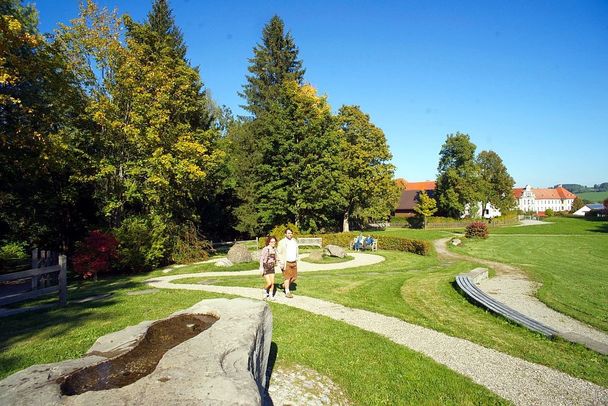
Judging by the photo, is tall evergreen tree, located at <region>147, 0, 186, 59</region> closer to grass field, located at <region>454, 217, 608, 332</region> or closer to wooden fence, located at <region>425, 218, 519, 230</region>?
grass field, located at <region>454, 217, 608, 332</region>

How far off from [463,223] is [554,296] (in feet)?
163

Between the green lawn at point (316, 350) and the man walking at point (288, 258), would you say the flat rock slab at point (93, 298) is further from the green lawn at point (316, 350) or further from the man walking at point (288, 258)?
the man walking at point (288, 258)

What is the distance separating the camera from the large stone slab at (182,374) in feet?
11.0

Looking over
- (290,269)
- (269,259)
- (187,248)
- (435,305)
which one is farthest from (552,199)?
(269,259)

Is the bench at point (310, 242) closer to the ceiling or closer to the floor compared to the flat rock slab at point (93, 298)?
closer to the ceiling

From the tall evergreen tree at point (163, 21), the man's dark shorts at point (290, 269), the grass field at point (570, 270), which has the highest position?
the tall evergreen tree at point (163, 21)

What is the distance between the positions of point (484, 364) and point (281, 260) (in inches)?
250

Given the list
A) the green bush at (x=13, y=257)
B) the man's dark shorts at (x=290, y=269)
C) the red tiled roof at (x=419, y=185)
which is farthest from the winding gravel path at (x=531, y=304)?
the red tiled roof at (x=419, y=185)

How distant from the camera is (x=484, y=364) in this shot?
22.3 ft

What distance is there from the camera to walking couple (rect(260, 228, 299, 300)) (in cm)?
1093

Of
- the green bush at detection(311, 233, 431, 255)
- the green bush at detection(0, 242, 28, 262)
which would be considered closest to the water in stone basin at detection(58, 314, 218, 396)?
the green bush at detection(0, 242, 28, 262)

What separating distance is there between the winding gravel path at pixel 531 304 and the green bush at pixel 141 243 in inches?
599

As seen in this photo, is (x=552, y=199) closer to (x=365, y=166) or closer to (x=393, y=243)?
(x=365, y=166)

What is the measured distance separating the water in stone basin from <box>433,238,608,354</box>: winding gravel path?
25.2 ft
